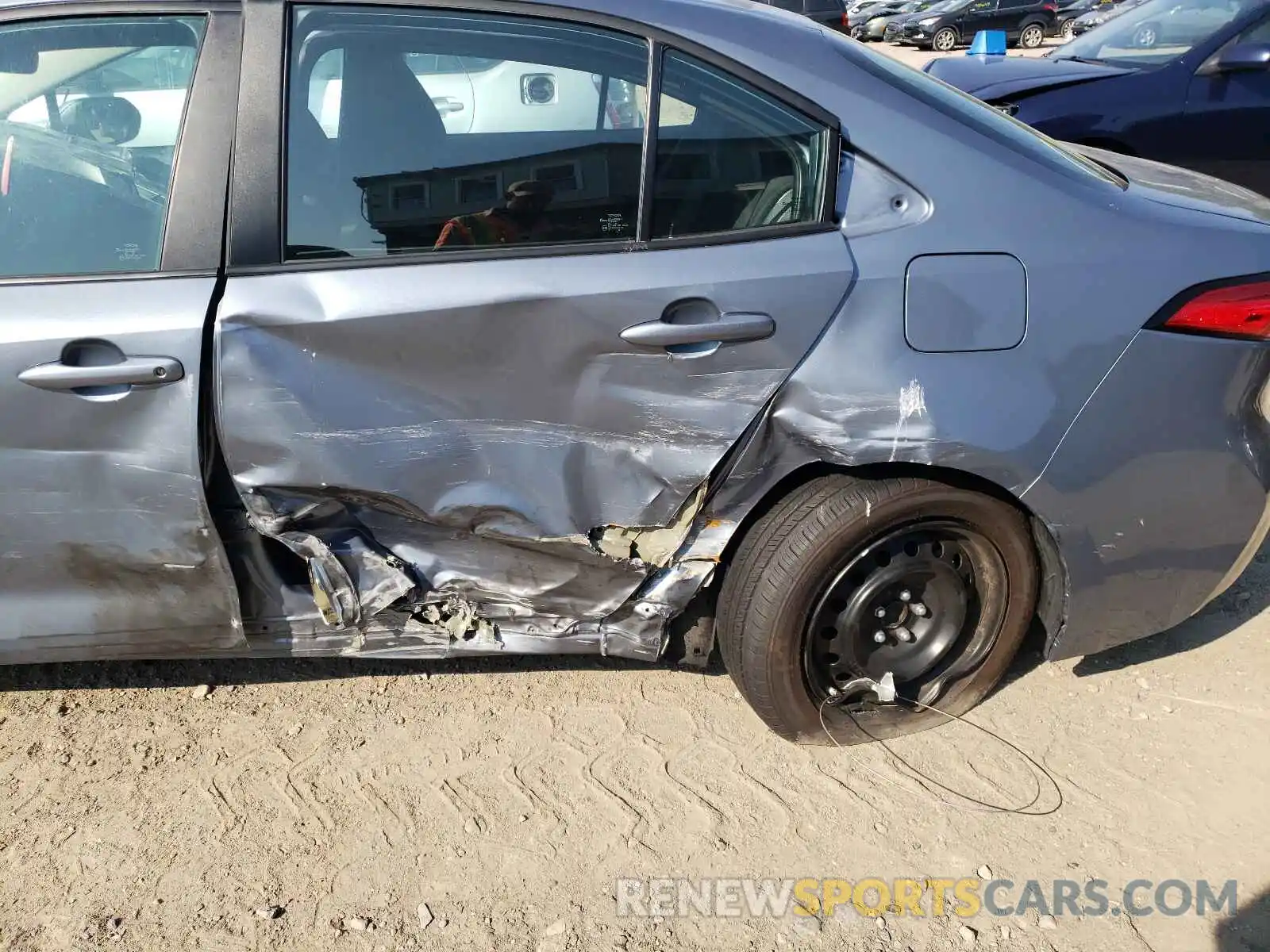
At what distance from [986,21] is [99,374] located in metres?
22.3

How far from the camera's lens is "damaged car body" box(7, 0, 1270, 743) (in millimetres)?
2174

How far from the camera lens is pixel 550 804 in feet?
8.22

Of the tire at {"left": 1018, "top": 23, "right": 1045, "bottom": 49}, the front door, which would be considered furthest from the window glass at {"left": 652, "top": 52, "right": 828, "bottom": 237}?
the tire at {"left": 1018, "top": 23, "right": 1045, "bottom": 49}

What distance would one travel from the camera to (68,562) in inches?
90.8

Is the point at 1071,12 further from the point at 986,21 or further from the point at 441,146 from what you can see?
the point at 441,146

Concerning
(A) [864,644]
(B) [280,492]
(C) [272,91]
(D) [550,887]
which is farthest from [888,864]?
(C) [272,91]

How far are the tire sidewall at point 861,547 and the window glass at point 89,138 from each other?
1620mm

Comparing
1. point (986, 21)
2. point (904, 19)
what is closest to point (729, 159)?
point (986, 21)

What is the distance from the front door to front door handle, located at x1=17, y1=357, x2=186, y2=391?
5.62 metres

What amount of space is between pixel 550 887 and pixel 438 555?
805 mm

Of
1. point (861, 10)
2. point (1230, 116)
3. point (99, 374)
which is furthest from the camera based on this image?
point (861, 10)

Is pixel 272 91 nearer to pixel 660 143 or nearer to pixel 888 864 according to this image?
pixel 660 143

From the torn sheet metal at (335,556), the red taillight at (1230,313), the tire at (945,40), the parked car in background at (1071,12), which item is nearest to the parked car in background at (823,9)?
the tire at (945,40)

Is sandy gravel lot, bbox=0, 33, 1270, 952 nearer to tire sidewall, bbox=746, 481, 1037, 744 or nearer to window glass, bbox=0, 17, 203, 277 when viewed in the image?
tire sidewall, bbox=746, 481, 1037, 744
